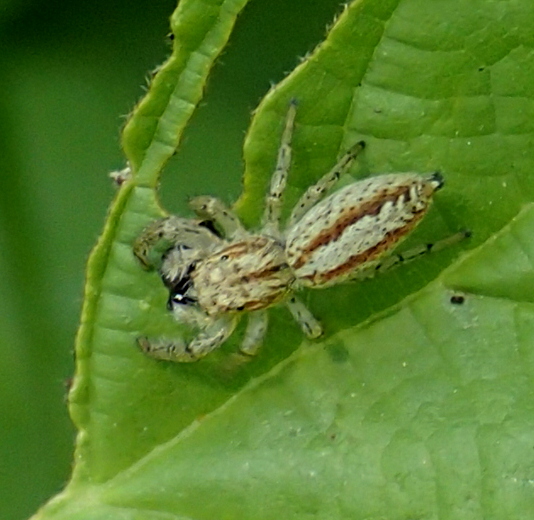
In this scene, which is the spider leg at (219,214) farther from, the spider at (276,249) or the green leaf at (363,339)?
the green leaf at (363,339)

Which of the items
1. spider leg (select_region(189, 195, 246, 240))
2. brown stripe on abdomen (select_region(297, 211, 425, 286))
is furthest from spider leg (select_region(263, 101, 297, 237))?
brown stripe on abdomen (select_region(297, 211, 425, 286))

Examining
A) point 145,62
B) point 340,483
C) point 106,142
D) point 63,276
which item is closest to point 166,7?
point 145,62

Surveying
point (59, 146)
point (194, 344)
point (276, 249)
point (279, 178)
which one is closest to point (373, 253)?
point (279, 178)

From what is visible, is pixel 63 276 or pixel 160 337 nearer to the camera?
pixel 160 337

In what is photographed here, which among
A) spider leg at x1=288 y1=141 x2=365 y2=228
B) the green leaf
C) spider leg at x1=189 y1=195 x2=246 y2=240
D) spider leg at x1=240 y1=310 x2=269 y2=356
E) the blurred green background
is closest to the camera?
the green leaf

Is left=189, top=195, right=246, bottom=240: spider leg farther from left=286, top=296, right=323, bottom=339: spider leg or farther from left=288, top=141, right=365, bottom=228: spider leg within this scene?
left=286, top=296, right=323, bottom=339: spider leg

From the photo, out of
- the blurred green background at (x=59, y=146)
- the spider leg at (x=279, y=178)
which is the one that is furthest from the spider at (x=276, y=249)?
the blurred green background at (x=59, y=146)

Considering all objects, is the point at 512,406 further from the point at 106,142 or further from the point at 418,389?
the point at 106,142
